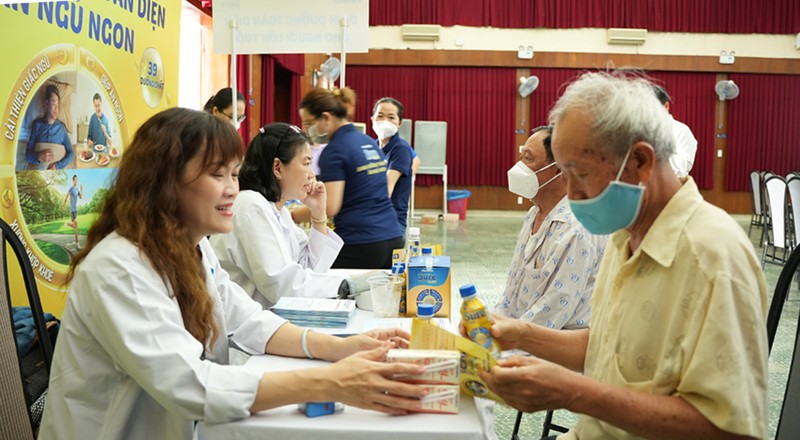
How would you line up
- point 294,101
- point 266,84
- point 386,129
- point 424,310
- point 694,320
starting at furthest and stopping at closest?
point 294,101, point 266,84, point 386,129, point 424,310, point 694,320

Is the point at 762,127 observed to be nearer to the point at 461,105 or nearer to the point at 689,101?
the point at 689,101

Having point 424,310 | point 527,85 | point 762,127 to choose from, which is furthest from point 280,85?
point 762,127

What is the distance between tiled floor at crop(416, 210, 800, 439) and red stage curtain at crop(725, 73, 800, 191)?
3.48 feet

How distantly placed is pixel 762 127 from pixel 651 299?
1345 cm

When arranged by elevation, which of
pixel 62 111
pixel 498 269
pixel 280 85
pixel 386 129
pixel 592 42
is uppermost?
pixel 592 42

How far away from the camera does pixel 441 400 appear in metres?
1.31

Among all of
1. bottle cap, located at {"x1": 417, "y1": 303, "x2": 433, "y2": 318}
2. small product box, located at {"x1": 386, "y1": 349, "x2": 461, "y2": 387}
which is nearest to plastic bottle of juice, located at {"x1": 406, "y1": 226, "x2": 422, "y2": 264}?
bottle cap, located at {"x1": 417, "y1": 303, "x2": 433, "y2": 318}

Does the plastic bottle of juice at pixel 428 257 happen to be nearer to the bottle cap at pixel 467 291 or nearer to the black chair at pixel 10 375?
the bottle cap at pixel 467 291

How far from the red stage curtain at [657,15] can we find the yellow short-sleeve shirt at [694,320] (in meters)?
11.9

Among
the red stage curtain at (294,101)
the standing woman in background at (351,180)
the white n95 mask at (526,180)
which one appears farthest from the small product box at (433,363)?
the red stage curtain at (294,101)

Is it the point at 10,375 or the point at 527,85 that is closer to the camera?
the point at 10,375

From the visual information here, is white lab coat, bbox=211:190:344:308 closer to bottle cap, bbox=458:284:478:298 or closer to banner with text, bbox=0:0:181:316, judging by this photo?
banner with text, bbox=0:0:181:316

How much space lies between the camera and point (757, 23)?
12.4 m

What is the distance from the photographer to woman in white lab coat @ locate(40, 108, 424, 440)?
1.25 meters
